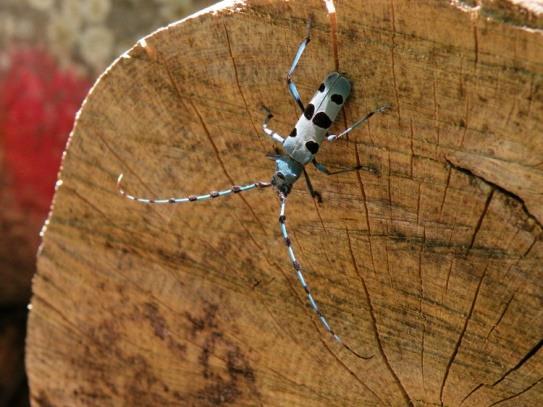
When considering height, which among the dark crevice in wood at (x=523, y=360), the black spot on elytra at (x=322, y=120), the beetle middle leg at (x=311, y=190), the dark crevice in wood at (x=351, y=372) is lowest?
the dark crevice in wood at (x=351, y=372)

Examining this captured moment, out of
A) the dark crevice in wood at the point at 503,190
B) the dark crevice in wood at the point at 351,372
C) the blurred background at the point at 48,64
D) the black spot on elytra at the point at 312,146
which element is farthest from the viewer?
the blurred background at the point at 48,64

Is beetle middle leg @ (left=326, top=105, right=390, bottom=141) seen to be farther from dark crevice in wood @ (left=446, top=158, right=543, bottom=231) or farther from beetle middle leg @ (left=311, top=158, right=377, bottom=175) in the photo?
dark crevice in wood @ (left=446, top=158, right=543, bottom=231)

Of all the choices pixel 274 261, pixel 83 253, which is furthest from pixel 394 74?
pixel 83 253

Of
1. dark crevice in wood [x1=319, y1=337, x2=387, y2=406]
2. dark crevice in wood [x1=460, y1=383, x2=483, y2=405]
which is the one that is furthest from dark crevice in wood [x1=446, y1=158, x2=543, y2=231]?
dark crevice in wood [x1=319, y1=337, x2=387, y2=406]

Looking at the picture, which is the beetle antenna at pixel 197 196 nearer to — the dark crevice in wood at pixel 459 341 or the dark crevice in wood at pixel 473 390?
the dark crevice in wood at pixel 459 341

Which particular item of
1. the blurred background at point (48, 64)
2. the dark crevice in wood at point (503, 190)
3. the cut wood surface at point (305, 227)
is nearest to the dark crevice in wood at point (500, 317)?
the cut wood surface at point (305, 227)

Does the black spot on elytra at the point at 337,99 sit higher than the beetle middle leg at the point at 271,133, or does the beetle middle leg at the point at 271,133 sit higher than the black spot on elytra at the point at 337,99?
the beetle middle leg at the point at 271,133

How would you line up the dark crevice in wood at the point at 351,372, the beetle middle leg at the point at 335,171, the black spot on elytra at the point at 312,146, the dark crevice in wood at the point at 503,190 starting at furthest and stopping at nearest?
the dark crevice in wood at the point at 351,372, the black spot on elytra at the point at 312,146, the beetle middle leg at the point at 335,171, the dark crevice in wood at the point at 503,190

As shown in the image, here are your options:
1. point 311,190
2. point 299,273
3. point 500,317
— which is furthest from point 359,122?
point 500,317

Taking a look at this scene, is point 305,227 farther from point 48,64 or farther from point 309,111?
point 48,64
